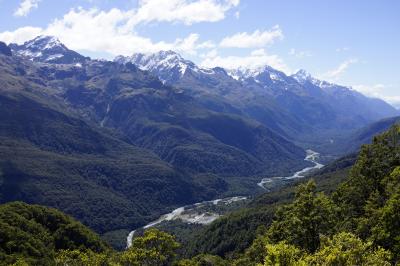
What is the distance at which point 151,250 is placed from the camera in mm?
86875

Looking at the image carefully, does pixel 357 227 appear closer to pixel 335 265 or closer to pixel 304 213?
pixel 304 213

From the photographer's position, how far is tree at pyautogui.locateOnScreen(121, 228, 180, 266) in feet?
283

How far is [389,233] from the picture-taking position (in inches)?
3093

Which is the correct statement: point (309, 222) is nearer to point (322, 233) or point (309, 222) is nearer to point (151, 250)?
point (322, 233)

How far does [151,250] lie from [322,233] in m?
30.9

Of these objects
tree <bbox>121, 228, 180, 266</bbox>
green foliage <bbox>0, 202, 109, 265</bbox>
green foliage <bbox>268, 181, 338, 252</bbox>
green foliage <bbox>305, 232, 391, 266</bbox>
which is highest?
green foliage <bbox>305, 232, 391, 266</bbox>

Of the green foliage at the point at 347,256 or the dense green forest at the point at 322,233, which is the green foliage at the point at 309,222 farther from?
the green foliage at the point at 347,256

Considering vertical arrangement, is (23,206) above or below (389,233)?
below

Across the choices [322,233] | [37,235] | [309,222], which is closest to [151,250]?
[309,222]

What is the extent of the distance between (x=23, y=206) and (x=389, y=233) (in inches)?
5287

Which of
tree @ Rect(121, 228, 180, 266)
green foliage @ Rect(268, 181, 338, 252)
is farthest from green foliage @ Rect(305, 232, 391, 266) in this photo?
tree @ Rect(121, 228, 180, 266)

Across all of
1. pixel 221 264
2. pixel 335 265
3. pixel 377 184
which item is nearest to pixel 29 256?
pixel 221 264

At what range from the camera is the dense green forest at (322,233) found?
56.8 meters

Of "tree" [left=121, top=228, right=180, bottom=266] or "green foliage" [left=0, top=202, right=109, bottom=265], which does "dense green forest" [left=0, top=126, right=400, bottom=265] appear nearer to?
"tree" [left=121, top=228, right=180, bottom=266]
